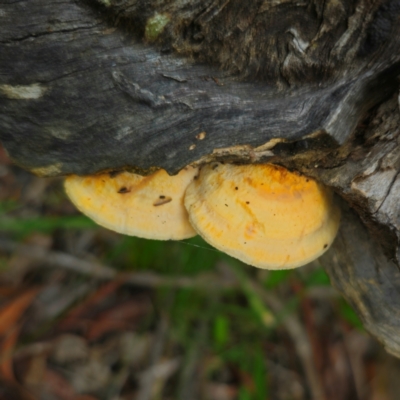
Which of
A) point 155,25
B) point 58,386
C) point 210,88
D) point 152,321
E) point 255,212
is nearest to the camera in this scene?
point 155,25

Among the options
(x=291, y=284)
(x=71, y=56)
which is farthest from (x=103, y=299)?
(x=71, y=56)

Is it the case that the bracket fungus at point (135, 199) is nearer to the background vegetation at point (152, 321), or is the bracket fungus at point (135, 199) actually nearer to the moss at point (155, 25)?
the moss at point (155, 25)

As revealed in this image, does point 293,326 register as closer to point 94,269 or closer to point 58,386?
→ point 94,269

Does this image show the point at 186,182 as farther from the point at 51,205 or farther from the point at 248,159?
the point at 51,205

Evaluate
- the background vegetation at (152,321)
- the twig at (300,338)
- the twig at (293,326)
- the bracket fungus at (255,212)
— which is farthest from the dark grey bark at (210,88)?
the twig at (300,338)

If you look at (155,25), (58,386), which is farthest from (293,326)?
(155,25)

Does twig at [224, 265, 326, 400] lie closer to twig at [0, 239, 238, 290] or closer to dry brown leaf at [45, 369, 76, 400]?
twig at [0, 239, 238, 290]
